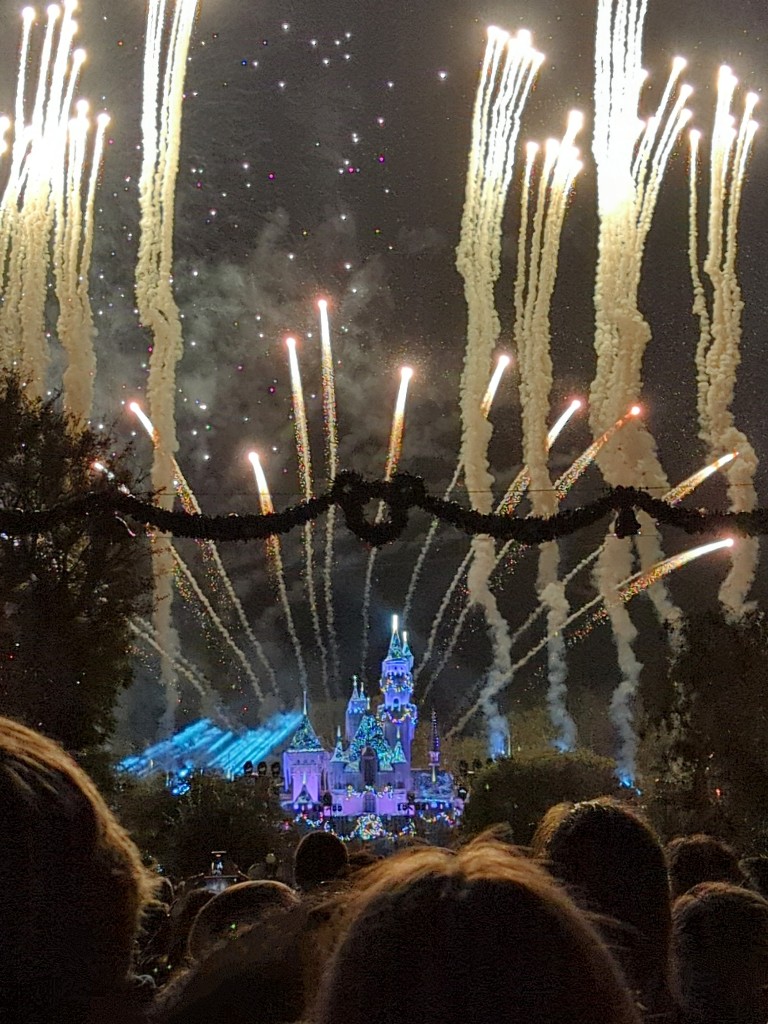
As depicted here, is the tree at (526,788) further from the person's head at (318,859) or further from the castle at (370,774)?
the person's head at (318,859)

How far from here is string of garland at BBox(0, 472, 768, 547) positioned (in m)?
14.3

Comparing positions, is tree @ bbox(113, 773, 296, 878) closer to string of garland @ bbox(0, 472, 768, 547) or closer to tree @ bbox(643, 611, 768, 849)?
tree @ bbox(643, 611, 768, 849)

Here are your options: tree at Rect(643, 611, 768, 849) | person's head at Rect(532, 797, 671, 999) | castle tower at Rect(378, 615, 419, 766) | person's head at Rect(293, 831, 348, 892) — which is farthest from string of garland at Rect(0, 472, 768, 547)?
castle tower at Rect(378, 615, 419, 766)

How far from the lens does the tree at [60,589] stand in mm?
21531

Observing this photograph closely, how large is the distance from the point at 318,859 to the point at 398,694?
8162 cm

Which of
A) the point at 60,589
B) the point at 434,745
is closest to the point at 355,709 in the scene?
the point at 434,745

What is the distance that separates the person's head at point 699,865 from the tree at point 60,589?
55.5ft

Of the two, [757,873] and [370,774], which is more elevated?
[757,873]

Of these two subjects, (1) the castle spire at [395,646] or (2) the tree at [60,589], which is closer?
(2) the tree at [60,589]

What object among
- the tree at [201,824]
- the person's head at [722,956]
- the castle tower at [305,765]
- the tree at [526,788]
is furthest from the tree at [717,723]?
the castle tower at [305,765]

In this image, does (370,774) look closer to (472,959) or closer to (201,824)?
(201,824)

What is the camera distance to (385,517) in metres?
14.6

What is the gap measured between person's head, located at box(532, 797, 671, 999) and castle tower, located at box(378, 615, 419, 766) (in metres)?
79.7

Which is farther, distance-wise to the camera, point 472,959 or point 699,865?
point 699,865
